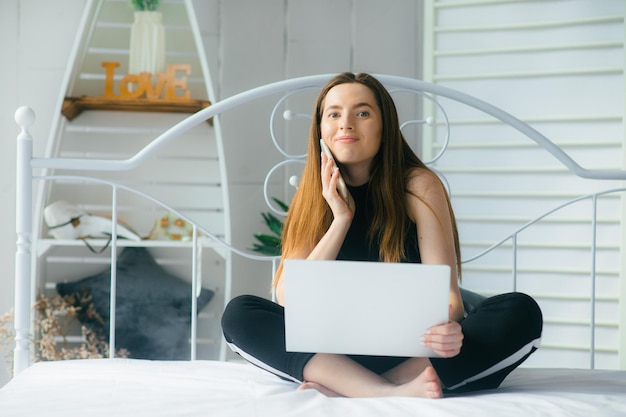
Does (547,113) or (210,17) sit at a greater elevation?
(210,17)

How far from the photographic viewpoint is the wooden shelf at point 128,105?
102 inches

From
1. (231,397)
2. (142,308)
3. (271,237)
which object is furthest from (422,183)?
(142,308)

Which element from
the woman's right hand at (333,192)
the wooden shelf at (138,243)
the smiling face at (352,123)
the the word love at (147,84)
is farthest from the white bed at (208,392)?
the the word love at (147,84)

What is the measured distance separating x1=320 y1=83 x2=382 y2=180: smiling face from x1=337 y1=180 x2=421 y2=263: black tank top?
0.32 feet

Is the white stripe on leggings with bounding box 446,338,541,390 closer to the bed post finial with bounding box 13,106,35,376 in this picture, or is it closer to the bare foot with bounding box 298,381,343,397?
the bare foot with bounding box 298,381,343,397

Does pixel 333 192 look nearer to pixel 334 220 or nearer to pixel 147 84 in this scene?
pixel 334 220

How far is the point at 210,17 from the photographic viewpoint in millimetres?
2875

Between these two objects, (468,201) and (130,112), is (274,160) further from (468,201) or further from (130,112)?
(468,201)

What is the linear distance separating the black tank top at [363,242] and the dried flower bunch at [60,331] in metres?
1.24

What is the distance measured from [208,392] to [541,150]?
5.50 ft

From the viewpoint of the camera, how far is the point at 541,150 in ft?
Answer: 8.56

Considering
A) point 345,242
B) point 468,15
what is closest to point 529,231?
point 468,15

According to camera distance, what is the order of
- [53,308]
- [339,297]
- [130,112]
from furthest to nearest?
[130,112] → [53,308] → [339,297]

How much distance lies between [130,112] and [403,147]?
142 centimetres
